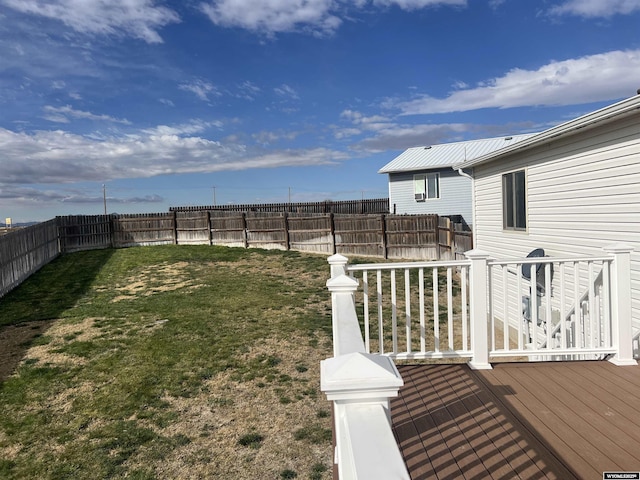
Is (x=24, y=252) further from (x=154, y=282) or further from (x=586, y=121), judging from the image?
(x=586, y=121)

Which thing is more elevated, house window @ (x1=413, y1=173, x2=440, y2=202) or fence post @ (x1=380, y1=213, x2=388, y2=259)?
house window @ (x1=413, y1=173, x2=440, y2=202)

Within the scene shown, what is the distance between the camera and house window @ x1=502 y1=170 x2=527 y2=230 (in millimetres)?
8352

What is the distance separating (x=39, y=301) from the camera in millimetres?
10266

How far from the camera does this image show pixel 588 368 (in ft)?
12.6

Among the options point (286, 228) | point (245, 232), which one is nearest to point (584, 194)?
point (286, 228)

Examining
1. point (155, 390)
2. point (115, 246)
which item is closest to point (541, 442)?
point (155, 390)

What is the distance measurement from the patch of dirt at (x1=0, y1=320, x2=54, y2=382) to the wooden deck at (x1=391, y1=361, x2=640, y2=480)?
19.2ft

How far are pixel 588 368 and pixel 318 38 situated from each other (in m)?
14.9

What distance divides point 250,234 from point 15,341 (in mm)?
11553

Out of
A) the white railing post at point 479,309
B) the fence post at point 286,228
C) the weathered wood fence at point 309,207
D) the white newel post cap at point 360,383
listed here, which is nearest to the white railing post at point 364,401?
the white newel post cap at point 360,383

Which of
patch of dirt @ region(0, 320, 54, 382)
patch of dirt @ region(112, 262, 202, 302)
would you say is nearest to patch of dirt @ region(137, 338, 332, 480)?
patch of dirt @ region(0, 320, 54, 382)

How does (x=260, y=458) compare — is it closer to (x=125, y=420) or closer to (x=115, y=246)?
(x=125, y=420)

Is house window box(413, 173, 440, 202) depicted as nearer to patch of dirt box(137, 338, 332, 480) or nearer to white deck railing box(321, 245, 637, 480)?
white deck railing box(321, 245, 637, 480)

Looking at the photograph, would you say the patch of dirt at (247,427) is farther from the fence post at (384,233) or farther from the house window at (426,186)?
the house window at (426,186)
